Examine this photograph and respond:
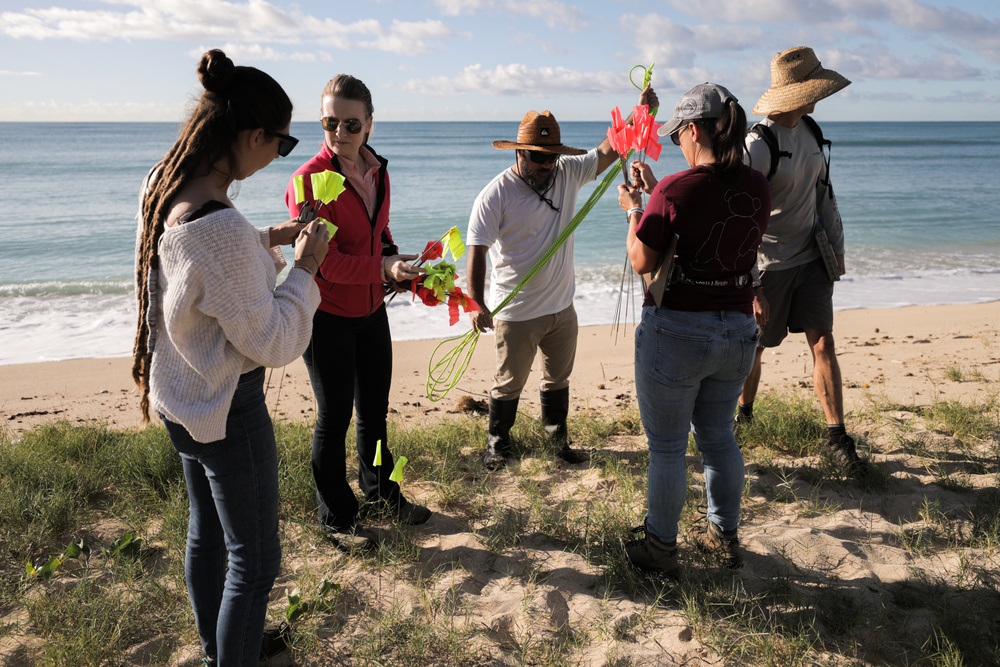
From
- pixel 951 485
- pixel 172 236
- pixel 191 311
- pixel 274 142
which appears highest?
pixel 274 142

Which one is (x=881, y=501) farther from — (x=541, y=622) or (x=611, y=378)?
(x=611, y=378)

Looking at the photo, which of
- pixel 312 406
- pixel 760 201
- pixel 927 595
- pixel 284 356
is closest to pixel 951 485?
pixel 927 595

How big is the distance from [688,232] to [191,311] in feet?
5.07

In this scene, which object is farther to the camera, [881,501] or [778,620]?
[881,501]

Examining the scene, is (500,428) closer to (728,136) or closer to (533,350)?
(533,350)

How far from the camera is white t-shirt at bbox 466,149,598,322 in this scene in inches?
148

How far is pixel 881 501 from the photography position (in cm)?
346

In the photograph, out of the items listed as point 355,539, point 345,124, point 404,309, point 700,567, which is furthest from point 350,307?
point 404,309

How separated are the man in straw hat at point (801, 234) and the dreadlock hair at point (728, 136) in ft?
3.95

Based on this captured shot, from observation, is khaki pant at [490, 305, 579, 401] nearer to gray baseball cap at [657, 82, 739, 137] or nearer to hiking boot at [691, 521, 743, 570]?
hiking boot at [691, 521, 743, 570]

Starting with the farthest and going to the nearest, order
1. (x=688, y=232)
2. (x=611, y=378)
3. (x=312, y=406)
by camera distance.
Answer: (x=611, y=378)
(x=312, y=406)
(x=688, y=232)

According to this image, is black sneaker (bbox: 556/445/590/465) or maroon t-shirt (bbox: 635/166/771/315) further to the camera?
black sneaker (bbox: 556/445/590/465)

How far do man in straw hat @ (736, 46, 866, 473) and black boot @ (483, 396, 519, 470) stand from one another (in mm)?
1397

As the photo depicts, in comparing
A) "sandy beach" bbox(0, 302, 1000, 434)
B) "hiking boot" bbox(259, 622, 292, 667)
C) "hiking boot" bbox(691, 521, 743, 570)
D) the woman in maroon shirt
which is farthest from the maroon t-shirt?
"sandy beach" bbox(0, 302, 1000, 434)
